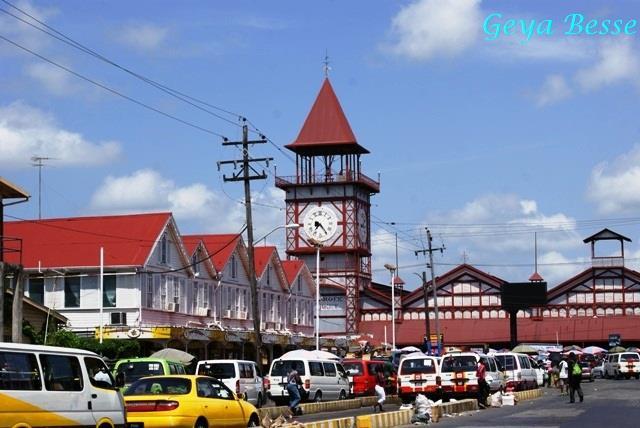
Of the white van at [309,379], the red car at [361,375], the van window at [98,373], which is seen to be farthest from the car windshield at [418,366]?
the van window at [98,373]

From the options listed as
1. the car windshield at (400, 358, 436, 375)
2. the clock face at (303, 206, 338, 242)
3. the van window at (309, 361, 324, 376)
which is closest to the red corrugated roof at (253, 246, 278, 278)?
the clock face at (303, 206, 338, 242)

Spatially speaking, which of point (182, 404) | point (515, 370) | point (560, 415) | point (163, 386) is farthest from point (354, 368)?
point (182, 404)

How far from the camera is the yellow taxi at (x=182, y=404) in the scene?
2241cm

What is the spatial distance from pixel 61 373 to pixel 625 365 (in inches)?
2141

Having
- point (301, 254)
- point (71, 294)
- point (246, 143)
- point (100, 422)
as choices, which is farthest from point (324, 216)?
point (100, 422)

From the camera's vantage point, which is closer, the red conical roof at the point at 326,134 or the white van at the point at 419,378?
the white van at the point at 419,378

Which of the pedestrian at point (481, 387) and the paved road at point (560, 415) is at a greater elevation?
the pedestrian at point (481, 387)

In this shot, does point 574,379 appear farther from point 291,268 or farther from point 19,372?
point 291,268

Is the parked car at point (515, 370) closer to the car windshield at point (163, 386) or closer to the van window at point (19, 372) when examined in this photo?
the car windshield at point (163, 386)

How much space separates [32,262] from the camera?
190 feet

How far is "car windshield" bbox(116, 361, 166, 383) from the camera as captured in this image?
3369cm

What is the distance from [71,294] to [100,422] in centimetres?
3821

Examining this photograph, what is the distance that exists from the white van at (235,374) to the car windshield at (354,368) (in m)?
7.54

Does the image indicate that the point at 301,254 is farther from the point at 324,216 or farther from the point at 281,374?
the point at 281,374
